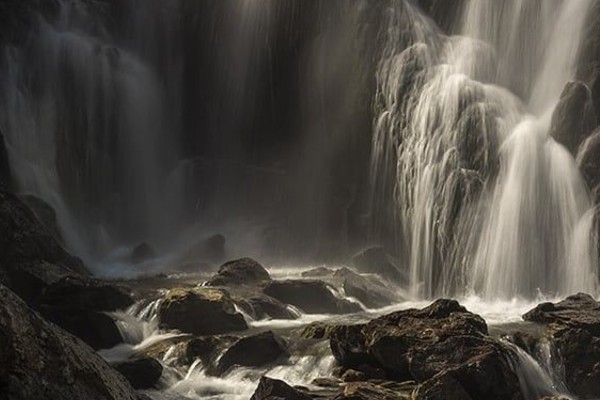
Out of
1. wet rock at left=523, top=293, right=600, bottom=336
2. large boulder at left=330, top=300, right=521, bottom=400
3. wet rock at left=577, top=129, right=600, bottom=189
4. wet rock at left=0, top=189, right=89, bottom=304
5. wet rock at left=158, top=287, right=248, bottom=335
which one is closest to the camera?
large boulder at left=330, top=300, right=521, bottom=400

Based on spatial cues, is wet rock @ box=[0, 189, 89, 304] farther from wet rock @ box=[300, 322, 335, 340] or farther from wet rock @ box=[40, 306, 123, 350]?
wet rock @ box=[300, 322, 335, 340]

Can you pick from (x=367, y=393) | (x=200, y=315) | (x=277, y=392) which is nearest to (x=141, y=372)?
Answer: (x=200, y=315)

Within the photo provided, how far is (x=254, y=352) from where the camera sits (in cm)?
2530

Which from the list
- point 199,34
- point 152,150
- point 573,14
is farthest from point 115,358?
point 199,34

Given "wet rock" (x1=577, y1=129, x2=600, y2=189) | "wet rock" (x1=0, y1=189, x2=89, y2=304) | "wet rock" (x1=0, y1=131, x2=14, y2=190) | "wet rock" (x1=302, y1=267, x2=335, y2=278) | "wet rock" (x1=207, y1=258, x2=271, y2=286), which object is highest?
"wet rock" (x1=0, y1=131, x2=14, y2=190)

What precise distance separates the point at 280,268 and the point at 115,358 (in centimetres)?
2817

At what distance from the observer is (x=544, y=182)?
38.8 m

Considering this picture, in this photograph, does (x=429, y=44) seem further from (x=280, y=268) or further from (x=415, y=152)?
(x=280, y=268)

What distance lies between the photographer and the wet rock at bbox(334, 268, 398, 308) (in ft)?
124

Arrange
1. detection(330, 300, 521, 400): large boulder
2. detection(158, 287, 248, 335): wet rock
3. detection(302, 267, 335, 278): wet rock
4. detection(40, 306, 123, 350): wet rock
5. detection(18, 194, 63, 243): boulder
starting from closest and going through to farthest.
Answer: detection(330, 300, 521, 400): large boulder, detection(40, 306, 123, 350): wet rock, detection(158, 287, 248, 335): wet rock, detection(302, 267, 335, 278): wet rock, detection(18, 194, 63, 243): boulder

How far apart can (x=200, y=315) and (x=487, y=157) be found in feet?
73.3

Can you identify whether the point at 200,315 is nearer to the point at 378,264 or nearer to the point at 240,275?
the point at 240,275

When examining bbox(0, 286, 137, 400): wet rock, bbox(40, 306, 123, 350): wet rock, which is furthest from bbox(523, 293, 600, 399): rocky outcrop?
bbox(0, 286, 137, 400): wet rock

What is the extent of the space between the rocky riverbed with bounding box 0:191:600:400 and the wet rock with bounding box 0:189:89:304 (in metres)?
0.08
